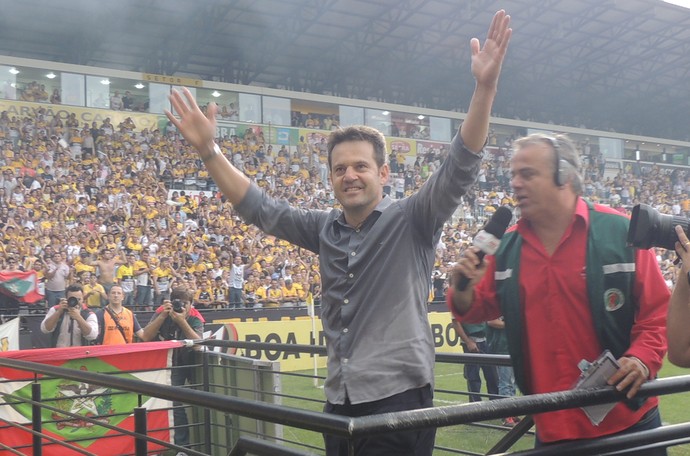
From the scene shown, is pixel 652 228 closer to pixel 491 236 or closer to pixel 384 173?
pixel 491 236

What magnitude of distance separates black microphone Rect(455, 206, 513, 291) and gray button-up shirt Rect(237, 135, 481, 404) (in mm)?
128

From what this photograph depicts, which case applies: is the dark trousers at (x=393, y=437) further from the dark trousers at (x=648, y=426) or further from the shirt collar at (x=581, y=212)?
the shirt collar at (x=581, y=212)

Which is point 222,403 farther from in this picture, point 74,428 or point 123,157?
point 123,157

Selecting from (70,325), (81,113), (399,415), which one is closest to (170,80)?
(81,113)

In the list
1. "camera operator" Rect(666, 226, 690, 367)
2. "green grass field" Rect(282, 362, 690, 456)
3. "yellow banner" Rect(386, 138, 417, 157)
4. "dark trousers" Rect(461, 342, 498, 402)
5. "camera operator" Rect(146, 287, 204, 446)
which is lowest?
"green grass field" Rect(282, 362, 690, 456)

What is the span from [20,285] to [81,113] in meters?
12.2

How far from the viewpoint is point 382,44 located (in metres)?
29.7

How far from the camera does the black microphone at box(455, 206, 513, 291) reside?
2254 mm

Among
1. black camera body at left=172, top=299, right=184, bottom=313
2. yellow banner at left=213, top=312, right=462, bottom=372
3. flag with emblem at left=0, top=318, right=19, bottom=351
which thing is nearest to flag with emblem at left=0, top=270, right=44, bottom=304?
yellow banner at left=213, top=312, right=462, bottom=372

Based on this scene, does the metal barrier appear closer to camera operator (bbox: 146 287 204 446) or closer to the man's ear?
the man's ear

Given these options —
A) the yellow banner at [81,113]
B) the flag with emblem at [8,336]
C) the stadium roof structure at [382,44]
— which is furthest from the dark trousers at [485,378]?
the stadium roof structure at [382,44]

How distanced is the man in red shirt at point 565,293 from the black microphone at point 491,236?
0.10 feet

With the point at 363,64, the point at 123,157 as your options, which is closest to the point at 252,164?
the point at 123,157

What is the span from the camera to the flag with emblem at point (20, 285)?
39.6 feet
